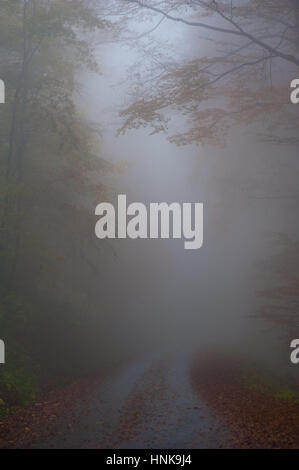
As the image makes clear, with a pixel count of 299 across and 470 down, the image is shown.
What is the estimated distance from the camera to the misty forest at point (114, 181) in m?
8.16

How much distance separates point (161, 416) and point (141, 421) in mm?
562

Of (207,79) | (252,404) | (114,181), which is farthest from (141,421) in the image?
(114,181)

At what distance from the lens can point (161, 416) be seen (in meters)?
8.76

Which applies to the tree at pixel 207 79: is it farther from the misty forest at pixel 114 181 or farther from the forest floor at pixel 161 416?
the forest floor at pixel 161 416

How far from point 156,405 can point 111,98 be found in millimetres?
13017

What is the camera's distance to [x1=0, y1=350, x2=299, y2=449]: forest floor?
704cm

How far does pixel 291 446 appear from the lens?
646 centimetres

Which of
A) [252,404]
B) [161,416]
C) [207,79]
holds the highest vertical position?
[207,79]

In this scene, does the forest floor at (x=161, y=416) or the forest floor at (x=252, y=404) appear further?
the forest floor at (x=161, y=416)

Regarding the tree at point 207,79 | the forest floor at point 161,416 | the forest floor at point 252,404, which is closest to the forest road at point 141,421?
the forest floor at point 161,416

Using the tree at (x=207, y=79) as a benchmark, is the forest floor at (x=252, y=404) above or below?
below

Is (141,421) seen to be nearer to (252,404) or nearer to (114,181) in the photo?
(252,404)

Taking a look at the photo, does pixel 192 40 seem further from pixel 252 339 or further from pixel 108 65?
pixel 252 339
